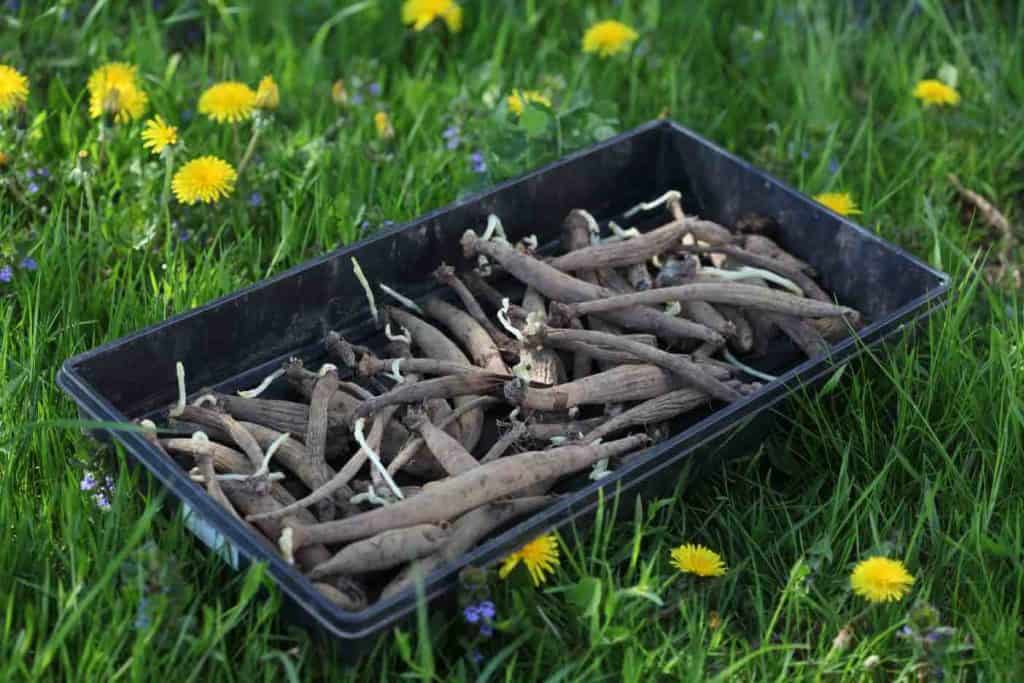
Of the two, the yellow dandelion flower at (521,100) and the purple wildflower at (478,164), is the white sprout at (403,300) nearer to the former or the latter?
the purple wildflower at (478,164)

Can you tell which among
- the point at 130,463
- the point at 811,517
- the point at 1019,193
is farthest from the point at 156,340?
the point at 1019,193

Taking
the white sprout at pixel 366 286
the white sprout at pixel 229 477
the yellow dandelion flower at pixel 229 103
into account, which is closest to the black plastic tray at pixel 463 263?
the white sprout at pixel 366 286

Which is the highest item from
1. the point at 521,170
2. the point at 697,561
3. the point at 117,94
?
the point at 117,94

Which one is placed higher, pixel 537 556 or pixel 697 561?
pixel 537 556

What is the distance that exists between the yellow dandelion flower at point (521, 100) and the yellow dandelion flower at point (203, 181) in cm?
71

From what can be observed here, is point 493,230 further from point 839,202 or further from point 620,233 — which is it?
point 839,202

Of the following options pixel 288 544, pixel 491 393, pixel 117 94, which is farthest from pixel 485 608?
pixel 117 94

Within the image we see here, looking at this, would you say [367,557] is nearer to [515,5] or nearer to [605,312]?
[605,312]

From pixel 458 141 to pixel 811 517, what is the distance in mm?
1391

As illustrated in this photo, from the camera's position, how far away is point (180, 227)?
365 centimetres

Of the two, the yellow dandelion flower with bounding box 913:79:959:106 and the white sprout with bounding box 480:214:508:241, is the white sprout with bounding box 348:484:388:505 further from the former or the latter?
the yellow dandelion flower with bounding box 913:79:959:106

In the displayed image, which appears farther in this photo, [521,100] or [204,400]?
[521,100]

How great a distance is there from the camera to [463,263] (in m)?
3.48

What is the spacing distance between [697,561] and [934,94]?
1815mm
